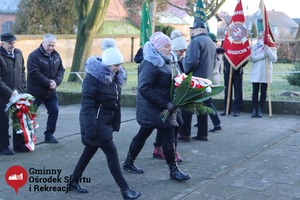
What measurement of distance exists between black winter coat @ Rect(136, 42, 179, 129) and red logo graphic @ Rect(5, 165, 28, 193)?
164 centimetres

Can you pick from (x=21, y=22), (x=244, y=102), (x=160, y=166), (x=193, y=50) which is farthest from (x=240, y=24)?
(x=21, y=22)

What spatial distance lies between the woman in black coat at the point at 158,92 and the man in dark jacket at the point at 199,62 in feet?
6.35

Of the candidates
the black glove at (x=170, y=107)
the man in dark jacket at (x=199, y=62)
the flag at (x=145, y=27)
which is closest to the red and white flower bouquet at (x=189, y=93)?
the black glove at (x=170, y=107)

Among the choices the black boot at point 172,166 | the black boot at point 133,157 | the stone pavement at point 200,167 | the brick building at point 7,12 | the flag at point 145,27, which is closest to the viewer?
the stone pavement at point 200,167

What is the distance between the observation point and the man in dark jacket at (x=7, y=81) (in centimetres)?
697

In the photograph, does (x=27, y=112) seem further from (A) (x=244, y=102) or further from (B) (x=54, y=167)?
(A) (x=244, y=102)

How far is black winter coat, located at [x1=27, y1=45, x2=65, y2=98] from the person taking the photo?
24.5 ft

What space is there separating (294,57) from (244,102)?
1878cm

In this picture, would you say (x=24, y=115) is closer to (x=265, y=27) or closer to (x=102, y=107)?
(x=102, y=107)

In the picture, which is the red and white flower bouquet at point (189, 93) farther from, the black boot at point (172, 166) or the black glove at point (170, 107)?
the black boot at point (172, 166)

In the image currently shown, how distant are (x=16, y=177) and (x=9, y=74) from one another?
1.92 meters

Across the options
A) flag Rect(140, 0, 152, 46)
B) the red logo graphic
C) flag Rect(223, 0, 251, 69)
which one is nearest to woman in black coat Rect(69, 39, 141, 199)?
the red logo graphic

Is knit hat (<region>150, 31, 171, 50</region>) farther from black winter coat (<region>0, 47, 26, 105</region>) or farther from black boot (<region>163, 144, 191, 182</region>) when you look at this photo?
black winter coat (<region>0, 47, 26, 105</region>)

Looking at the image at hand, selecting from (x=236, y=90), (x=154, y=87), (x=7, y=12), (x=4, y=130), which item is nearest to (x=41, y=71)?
(x=4, y=130)
